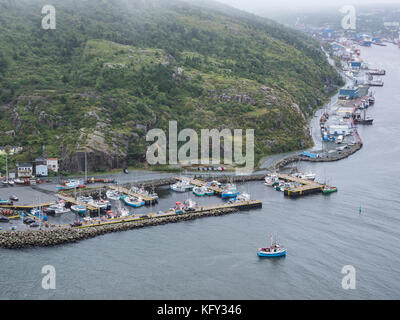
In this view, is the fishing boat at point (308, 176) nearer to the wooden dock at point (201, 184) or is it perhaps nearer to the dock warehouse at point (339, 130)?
the wooden dock at point (201, 184)

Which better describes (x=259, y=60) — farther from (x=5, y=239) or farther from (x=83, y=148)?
(x=5, y=239)

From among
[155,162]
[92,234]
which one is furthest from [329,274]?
[155,162]

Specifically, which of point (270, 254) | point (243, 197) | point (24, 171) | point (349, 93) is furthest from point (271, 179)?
point (349, 93)

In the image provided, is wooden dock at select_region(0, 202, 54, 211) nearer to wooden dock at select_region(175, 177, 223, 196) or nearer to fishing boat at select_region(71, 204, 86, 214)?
fishing boat at select_region(71, 204, 86, 214)

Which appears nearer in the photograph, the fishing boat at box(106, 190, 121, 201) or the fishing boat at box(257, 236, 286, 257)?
the fishing boat at box(257, 236, 286, 257)

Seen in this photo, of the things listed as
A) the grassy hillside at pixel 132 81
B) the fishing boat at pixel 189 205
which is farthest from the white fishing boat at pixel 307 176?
the fishing boat at pixel 189 205

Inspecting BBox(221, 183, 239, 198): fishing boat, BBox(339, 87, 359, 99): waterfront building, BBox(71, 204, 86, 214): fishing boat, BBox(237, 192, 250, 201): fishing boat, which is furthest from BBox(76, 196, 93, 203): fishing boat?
BBox(339, 87, 359, 99): waterfront building
